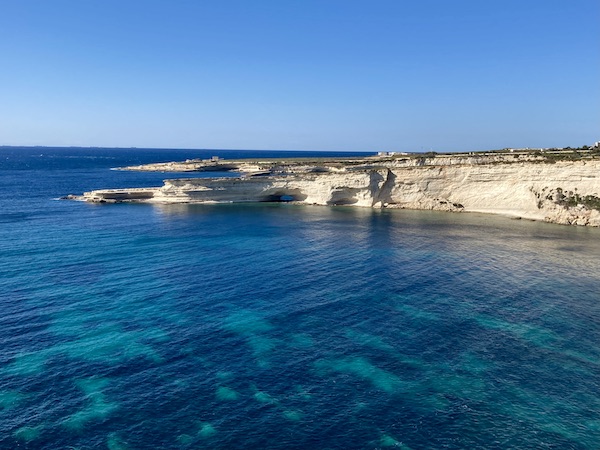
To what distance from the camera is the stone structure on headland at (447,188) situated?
70688 millimetres

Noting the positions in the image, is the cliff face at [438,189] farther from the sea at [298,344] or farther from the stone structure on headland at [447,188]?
the sea at [298,344]

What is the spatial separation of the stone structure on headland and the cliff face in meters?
0.13

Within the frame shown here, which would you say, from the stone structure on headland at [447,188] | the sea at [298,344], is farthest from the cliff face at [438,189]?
the sea at [298,344]

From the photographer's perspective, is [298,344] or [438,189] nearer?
[298,344]

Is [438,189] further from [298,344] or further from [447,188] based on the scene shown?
[298,344]

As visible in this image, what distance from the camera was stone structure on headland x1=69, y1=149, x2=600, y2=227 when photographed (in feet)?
232

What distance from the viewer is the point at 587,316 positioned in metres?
33.6

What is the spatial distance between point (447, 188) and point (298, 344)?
63.6m

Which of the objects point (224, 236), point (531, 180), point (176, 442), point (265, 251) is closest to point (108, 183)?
point (224, 236)

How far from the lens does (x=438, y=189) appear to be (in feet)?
279

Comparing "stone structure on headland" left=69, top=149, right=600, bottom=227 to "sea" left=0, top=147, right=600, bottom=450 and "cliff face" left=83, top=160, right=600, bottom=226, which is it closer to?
"cliff face" left=83, top=160, right=600, bottom=226

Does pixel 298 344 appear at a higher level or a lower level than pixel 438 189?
lower

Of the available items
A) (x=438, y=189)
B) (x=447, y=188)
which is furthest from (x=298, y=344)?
(x=438, y=189)

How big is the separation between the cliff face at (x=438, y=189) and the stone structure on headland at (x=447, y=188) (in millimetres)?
127
